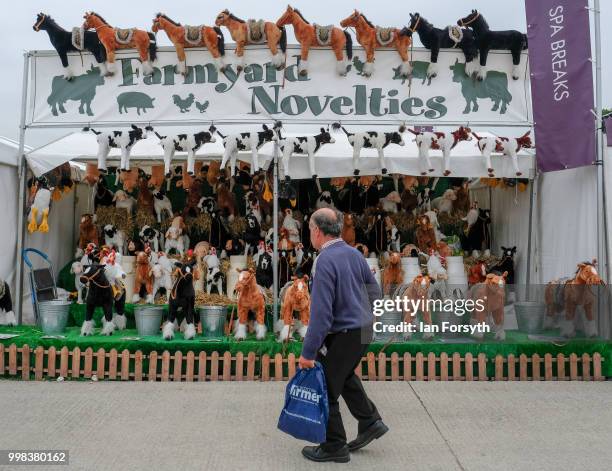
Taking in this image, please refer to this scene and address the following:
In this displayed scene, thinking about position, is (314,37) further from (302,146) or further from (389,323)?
(389,323)

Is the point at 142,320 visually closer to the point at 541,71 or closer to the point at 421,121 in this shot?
the point at 421,121

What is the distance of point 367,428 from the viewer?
3826 millimetres

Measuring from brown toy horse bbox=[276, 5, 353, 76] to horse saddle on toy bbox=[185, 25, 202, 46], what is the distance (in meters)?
1.02

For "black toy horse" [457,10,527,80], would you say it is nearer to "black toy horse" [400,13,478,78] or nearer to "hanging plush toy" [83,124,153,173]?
"black toy horse" [400,13,478,78]

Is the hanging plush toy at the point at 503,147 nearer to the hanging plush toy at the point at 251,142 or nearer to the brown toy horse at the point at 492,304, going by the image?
the brown toy horse at the point at 492,304

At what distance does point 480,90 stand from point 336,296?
4.97 meters

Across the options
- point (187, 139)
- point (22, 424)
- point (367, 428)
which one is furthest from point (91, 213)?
point (367, 428)

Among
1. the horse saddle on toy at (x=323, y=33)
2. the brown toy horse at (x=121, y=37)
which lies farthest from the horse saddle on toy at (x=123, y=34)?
the horse saddle on toy at (x=323, y=33)

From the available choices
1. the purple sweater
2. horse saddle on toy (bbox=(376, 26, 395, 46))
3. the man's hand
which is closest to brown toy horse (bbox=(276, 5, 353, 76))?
horse saddle on toy (bbox=(376, 26, 395, 46))

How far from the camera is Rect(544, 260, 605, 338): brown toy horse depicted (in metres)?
6.25

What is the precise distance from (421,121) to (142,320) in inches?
168

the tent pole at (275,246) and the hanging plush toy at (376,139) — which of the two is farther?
the hanging plush toy at (376,139)

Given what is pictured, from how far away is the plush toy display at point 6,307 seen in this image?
23.6 ft

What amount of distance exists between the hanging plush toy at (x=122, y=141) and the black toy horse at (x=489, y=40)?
14.4ft
